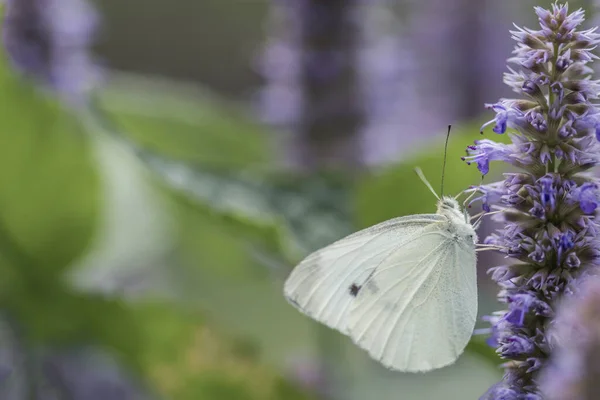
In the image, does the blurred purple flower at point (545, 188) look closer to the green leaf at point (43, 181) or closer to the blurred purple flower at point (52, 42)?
the green leaf at point (43, 181)

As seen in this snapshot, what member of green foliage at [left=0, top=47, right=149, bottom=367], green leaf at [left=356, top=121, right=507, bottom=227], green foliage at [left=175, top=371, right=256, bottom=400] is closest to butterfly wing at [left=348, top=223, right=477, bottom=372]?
green leaf at [left=356, top=121, right=507, bottom=227]

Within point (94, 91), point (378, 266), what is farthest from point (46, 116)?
point (378, 266)

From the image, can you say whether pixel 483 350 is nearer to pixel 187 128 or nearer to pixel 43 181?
pixel 43 181

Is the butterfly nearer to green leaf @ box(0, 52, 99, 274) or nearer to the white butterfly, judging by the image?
the white butterfly

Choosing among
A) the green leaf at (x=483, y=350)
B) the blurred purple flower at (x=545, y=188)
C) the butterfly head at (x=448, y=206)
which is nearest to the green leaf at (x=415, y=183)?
the butterfly head at (x=448, y=206)

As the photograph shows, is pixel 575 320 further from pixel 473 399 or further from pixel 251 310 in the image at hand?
pixel 251 310
